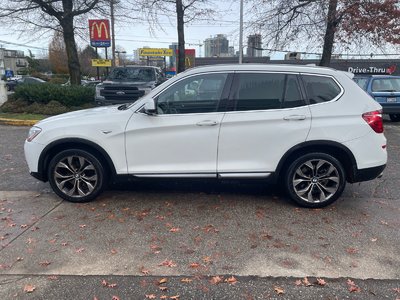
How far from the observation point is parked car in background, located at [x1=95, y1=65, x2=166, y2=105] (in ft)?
38.6

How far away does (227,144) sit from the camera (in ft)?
14.6

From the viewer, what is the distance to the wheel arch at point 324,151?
443cm

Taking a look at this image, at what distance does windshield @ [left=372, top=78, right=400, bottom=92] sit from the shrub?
1045cm

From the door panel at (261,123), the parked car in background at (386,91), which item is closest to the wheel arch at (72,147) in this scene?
→ the door panel at (261,123)

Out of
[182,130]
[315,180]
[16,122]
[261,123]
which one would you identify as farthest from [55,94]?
[315,180]

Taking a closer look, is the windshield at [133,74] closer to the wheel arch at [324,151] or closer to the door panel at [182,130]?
the door panel at [182,130]

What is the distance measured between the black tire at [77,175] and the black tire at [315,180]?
2495 millimetres

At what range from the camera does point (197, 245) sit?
3.65m

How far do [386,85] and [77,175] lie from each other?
35.3ft

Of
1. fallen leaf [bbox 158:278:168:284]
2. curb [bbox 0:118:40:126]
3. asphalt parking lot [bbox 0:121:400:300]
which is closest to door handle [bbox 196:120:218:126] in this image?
asphalt parking lot [bbox 0:121:400:300]

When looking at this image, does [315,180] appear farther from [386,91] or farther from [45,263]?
[386,91]

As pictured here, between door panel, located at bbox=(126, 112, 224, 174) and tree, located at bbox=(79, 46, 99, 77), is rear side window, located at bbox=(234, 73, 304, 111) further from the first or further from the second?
tree, located at bbox=(79, 46, 99, 77)

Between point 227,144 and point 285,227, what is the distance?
122 centimetres

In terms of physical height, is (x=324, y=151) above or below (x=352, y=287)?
above
